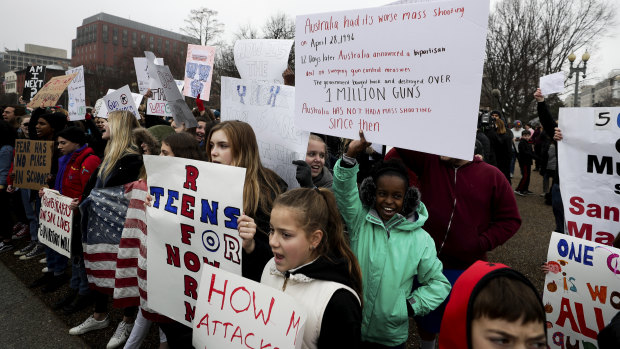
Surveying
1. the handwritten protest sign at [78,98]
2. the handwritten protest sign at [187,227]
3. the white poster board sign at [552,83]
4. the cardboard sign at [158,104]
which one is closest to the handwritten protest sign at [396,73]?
the handwritten protest sign at [187,227]

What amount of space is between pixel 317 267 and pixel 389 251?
61 cm

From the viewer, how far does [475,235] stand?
2564 millimetres

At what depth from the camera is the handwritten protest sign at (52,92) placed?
19.6ft

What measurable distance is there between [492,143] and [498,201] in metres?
5.68

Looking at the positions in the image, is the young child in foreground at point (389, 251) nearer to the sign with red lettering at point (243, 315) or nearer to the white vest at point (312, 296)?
the white vest at point (312, 296)

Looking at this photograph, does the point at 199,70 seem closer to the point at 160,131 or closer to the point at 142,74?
the point at 160,131

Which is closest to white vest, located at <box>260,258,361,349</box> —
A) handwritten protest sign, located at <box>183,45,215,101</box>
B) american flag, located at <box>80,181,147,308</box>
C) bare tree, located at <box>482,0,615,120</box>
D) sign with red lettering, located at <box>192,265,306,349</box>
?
sign with red lettering, located at <box>192,265,306,349</box>

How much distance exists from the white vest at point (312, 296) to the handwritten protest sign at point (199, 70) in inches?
160

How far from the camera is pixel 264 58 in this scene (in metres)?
3.60

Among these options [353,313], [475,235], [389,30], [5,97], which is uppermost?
[5,97]

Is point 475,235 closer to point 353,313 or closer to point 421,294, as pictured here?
point 421,294

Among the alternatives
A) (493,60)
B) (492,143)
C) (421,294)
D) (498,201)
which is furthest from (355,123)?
(493,60)

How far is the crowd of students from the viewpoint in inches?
54.2

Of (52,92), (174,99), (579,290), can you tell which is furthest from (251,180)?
→ (52,92)
